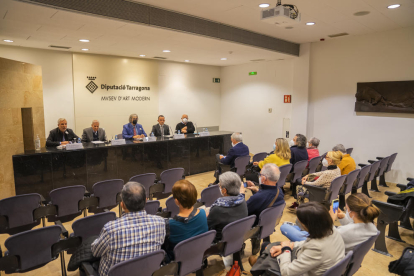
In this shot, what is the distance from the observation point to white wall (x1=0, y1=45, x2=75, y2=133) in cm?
691

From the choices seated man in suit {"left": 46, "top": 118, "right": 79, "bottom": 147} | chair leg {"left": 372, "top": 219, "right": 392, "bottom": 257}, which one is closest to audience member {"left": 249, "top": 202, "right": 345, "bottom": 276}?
chair leg {"left": 372, "top": 219, "right": 392, "bottom": 257}

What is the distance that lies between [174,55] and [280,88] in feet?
11.8

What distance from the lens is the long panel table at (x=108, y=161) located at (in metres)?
4.66

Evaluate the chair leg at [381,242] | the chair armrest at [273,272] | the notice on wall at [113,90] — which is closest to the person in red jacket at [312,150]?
the chair leg at [381,242]

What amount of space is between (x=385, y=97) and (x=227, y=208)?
5.91 meters

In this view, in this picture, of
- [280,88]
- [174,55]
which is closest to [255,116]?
[280,88]

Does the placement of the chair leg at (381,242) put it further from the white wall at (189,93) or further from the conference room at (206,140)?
the white wall at (189,93)

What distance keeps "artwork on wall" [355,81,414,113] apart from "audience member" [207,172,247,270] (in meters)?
5.65

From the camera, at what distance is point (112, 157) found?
566 cm

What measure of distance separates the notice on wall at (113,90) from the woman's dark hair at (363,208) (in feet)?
23.7

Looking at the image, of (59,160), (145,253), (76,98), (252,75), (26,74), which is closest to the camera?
(145,253)

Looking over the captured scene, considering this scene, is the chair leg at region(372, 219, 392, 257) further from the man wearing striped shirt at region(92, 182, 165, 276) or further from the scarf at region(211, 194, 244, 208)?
the man wearing striped shirt at region(92, 182, 165, 276)

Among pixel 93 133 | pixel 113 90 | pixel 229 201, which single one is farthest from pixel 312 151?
pixel 113 90

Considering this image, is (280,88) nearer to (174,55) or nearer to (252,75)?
(252,75)
